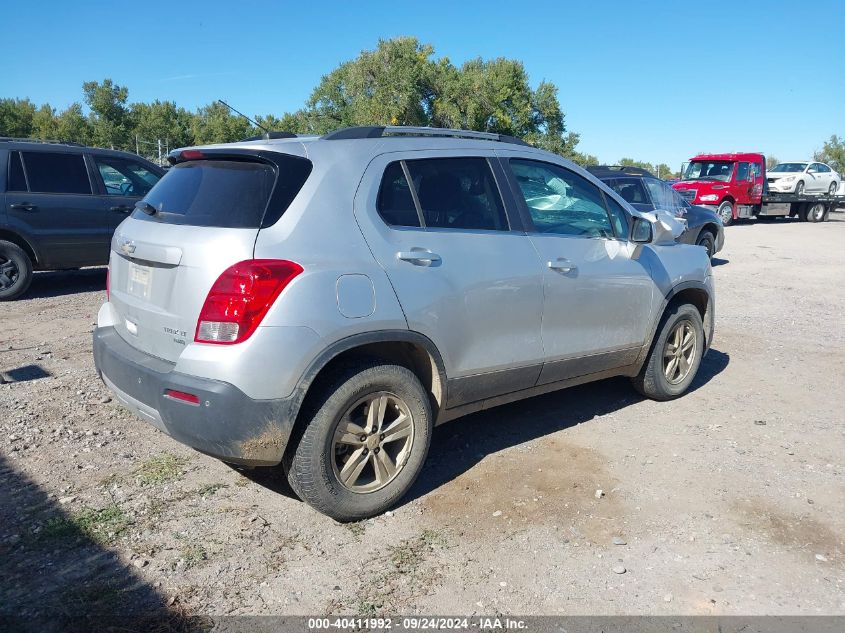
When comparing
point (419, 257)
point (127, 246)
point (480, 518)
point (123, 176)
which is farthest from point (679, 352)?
point (123, 176)

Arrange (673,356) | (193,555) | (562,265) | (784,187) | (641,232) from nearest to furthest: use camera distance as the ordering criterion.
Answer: (193,555), (562,265), (641,232), (673,356), (784,187)

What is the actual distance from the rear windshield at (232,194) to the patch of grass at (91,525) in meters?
1.49

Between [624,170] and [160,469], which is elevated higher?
[624,170]

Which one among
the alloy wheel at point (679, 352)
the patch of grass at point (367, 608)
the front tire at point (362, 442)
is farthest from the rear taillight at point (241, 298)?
the alloy wheel at point (679, 352)

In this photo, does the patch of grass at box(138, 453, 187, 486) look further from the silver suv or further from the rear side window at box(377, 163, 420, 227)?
the rear side window at box(377, 163, 420, 227)

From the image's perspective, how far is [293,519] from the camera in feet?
11.4

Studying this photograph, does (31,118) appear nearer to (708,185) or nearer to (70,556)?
(708,185)

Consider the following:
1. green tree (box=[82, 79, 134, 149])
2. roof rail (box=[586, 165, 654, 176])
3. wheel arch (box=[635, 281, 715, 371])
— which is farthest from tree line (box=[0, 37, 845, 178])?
wheel arch (box=[635, 281, 715, 371])

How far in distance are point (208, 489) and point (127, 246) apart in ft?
4.49

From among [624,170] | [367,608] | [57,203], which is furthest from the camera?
[624,170]

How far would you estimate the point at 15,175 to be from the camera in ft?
27.2

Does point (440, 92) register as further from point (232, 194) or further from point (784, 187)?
point (232, 194)

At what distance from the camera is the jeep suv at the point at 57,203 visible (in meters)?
8.32

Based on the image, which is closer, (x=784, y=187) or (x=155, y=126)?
(x=784, y=187)
